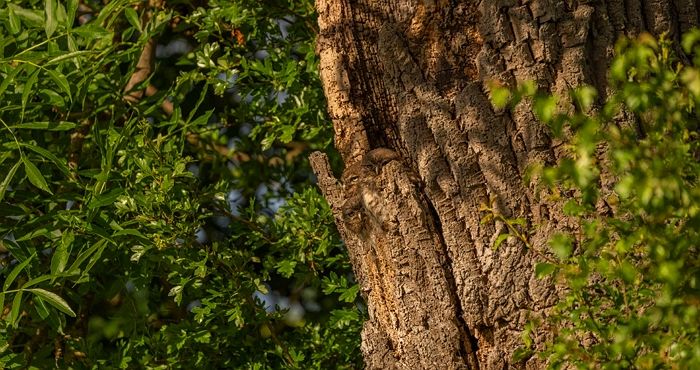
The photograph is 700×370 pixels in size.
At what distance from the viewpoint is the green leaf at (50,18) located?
14.0ft

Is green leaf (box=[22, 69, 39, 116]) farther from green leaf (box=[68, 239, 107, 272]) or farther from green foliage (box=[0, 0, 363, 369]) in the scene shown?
green leaf (box=[68, 239, 107, 272])

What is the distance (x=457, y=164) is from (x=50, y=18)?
1808 millimetres

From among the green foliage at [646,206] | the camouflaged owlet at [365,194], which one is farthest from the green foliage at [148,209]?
the green foliage at [646,206]

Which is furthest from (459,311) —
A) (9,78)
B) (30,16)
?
(30,16)

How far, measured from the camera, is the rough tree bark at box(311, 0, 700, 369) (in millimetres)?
3168

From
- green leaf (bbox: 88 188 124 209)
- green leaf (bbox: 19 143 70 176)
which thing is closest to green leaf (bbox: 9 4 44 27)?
green leaf (bbox: 19 143 70 176)

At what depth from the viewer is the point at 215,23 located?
450cm

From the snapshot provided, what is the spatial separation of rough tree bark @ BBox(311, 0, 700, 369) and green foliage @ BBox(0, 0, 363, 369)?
0.89 meters

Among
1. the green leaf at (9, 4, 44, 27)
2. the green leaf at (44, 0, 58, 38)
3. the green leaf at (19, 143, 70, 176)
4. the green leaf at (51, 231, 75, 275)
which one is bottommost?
the green leaf at (51, 231, 75, 275)

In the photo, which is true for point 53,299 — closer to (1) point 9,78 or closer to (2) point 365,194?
(1) point 9,78

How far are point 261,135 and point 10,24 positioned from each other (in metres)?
1.26

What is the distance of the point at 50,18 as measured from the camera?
14.1ft

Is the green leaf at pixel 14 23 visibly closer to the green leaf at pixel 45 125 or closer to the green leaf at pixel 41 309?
the green leaf at pixel 45 125

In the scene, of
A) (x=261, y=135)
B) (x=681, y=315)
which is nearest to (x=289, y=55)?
(x=261, y=135)
